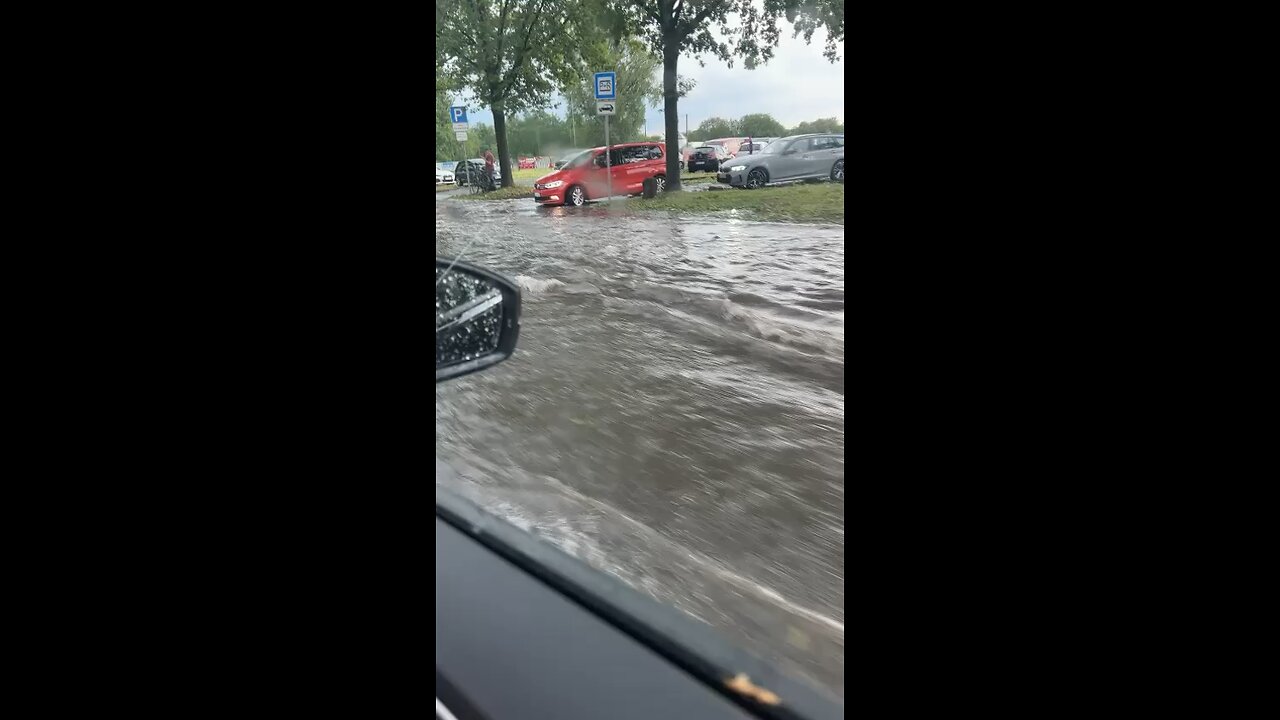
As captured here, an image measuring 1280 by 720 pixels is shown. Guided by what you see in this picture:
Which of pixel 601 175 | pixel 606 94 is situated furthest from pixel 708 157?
pixel 601 175

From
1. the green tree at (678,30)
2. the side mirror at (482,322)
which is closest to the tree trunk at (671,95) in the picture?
the green tree at (678,30)

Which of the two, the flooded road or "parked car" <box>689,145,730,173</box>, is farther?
"parked car" <box>689,145,730,173</box>

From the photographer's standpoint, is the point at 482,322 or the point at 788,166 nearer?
the point at 482,322

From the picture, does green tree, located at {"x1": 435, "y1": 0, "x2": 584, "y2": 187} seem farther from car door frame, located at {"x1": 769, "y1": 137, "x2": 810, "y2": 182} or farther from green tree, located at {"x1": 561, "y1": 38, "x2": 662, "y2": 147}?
car door frame, located at {"x1": 769, "y1": 137, "x2": 810, "y2": 182}

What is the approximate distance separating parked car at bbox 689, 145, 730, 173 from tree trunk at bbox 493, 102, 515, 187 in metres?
1.64

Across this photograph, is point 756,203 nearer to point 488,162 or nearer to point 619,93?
point 619,93

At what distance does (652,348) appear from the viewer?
427 cm

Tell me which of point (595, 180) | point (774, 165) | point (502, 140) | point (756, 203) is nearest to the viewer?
point (774, 165)

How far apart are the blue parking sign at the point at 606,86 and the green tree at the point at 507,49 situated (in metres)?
0.62

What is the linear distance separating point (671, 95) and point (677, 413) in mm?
1592

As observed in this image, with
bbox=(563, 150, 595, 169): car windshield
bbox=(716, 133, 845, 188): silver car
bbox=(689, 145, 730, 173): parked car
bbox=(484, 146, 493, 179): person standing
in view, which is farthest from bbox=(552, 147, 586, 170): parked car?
bbox=(716, 133, 845, 188): silver car

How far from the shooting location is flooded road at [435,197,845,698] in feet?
5.12
